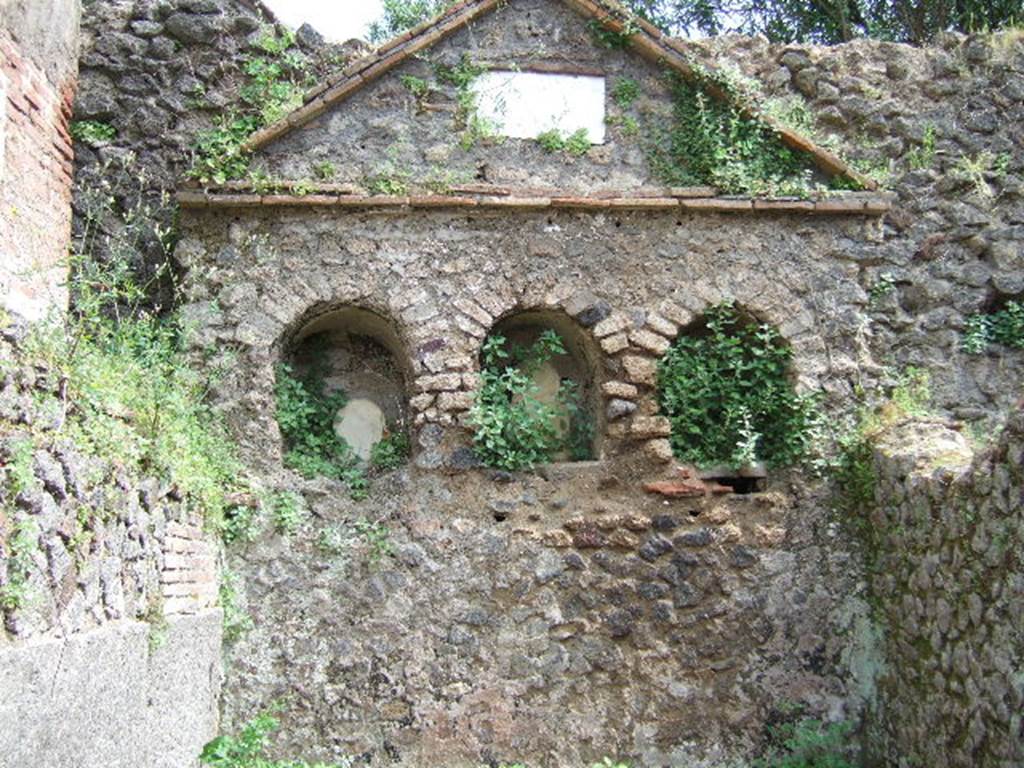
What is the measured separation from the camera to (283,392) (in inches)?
279

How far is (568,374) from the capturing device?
24.9 feet

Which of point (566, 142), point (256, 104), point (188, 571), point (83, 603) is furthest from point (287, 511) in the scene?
point (566, 142)

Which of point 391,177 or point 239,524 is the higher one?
point 391,177

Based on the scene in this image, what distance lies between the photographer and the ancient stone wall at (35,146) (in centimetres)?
624

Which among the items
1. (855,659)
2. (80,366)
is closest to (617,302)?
(855,659)

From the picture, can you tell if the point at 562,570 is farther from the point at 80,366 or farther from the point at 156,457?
the point at 80,366

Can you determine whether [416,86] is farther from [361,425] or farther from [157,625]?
[157,625]

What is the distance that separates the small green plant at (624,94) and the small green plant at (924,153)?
212 centimetres

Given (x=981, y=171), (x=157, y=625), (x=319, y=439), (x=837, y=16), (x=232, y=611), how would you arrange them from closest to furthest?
(x=157, y=625)
(x=232, y=611)
(x=319, y=439)
(x=981, y=171)
(x=837, y=16)

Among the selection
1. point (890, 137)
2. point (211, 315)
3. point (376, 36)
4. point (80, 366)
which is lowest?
point (80, 366)

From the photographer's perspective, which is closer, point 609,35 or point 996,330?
point 609,35

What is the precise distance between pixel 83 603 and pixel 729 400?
173 inches

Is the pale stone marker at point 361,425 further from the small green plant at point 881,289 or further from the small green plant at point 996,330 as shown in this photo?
the small green plant at point 996,330

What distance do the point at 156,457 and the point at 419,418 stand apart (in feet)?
6.56
